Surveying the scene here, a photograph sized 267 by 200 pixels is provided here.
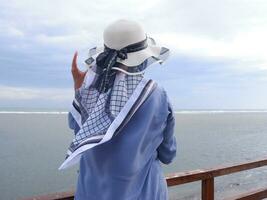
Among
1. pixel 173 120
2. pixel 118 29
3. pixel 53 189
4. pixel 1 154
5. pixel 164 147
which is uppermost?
pixel 118 29

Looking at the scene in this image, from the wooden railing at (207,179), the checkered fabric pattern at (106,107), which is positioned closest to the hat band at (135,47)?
the checkered fabric pattern at (106,107)

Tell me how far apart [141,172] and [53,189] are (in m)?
14.5

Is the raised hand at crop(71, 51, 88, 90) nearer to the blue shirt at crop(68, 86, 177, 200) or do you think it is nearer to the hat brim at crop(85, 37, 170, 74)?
the hat brim at crop(85, 37, 170, 74)

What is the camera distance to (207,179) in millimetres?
2982

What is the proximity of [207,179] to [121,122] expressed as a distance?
164 cm

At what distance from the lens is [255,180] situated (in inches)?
612

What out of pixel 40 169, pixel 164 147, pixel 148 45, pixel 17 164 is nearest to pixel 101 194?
pixel 164 147

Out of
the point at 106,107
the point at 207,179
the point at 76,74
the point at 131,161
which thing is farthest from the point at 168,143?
the point at 207,179

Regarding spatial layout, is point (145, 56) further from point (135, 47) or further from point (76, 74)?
point (76, 74)

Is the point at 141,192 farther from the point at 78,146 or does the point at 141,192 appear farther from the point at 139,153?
the point at 78,146

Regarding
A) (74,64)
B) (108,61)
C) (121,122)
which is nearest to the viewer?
(121,122)

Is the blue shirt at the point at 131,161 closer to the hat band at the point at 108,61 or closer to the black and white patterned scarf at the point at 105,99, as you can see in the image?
the black and white patterned scarf at the point at 105,99

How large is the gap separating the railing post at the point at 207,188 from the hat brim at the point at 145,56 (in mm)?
1547

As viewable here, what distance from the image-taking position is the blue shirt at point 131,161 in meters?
1.57
